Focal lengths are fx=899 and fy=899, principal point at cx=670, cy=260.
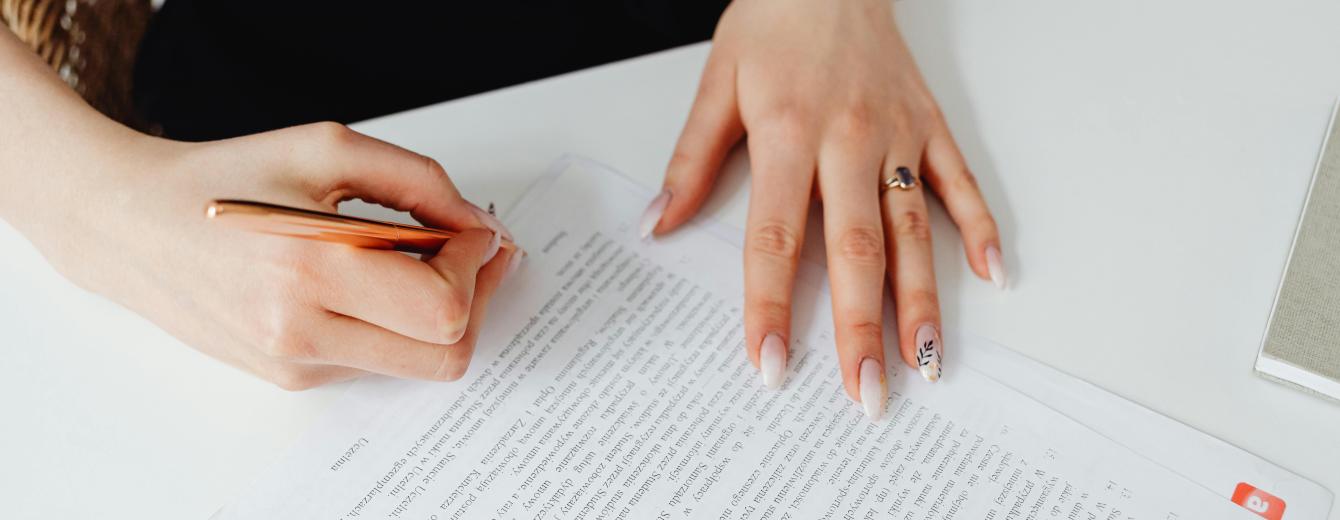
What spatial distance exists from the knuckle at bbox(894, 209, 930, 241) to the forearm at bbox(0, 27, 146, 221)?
523mm

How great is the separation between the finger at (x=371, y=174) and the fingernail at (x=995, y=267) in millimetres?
355

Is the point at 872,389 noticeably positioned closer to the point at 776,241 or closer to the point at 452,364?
the point at 776,241

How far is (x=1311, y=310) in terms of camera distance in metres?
0.57

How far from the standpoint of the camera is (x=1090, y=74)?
753 millimetres

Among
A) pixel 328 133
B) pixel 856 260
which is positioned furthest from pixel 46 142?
pixel 856 260

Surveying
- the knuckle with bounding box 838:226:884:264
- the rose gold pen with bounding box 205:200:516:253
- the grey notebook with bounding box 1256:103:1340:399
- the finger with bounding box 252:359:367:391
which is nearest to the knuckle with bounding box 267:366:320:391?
the finger with bounding box 252:359:367:391

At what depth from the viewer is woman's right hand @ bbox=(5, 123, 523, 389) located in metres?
0.52

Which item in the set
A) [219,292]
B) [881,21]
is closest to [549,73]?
[881,21]

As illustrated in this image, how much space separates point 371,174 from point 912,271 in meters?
0.37

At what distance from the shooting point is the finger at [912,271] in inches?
23.2

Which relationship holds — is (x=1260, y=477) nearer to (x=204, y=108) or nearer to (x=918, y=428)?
(x=918, y=428)

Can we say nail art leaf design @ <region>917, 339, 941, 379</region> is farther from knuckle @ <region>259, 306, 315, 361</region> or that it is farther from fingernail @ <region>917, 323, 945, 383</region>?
knuckle @ <region>259, 306, 315, 361</region>

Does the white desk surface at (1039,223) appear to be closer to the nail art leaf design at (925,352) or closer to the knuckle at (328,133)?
the nail art leaf design at (925,352)

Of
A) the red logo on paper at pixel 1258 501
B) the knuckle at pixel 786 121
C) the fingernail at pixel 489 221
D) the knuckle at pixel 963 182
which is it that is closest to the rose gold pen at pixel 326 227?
the fingernail at pixel 489 221
